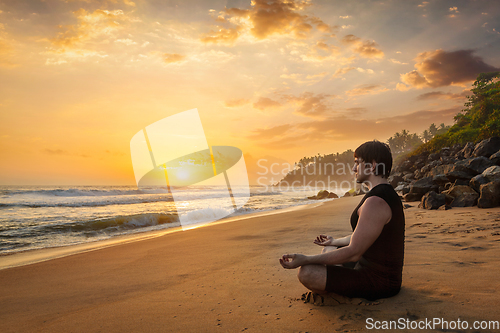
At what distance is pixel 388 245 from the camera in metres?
2.26

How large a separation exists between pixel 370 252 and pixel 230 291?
181 cm

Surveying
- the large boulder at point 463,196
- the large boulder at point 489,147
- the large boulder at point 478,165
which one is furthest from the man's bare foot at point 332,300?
the large boulder at point 489,147

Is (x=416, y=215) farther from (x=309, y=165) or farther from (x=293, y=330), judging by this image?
(x=309, y=165)

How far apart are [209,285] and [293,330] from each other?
1.75 m

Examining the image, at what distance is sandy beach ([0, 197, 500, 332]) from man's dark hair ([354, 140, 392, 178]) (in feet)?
4.07

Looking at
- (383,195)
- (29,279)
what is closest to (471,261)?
(383,195)

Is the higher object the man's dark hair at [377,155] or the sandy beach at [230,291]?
the man's dark hair at [377,155]

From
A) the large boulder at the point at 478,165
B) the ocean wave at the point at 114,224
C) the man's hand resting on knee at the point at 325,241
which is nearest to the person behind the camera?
the man's hand resting on knee at the point at 325,241

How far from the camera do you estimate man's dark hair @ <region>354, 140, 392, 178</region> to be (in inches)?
94.1

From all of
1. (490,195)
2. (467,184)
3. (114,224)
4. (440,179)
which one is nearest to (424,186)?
(440,179)

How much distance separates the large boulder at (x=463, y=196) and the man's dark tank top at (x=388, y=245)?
8.48m

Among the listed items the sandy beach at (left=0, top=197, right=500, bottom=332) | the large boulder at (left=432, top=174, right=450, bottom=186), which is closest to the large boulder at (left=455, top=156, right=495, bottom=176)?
the large boulder at (left=432, top=174, right=450, bottom=186)

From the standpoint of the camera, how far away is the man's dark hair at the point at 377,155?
2390 mm

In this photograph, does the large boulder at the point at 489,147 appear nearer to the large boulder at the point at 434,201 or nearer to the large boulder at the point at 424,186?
the large boulder at the point at 424,186
